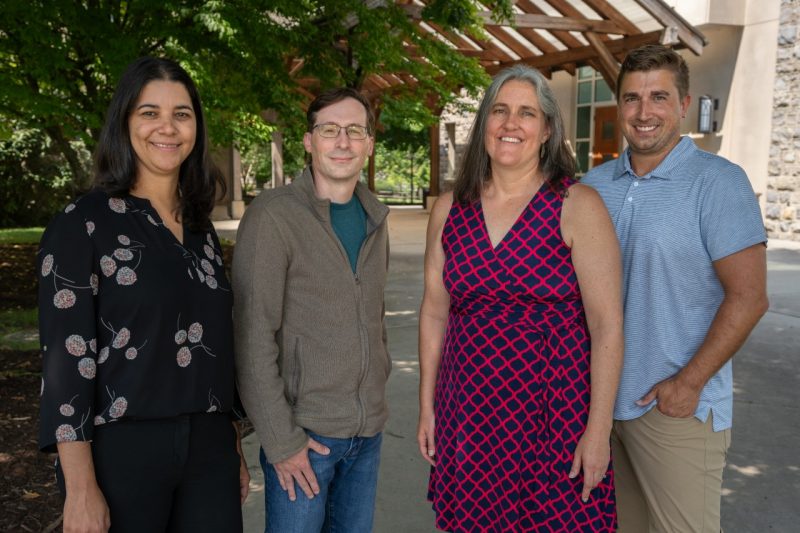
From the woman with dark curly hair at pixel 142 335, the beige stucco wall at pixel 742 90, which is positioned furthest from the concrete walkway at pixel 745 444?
the beige stucco wall at pixel 742 90

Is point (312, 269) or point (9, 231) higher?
point (312, 269)

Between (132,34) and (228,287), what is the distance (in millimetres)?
4529

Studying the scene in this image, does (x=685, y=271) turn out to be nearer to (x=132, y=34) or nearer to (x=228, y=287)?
(x=228, y=287)

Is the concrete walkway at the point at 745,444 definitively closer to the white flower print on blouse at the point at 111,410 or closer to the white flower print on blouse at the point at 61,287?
the white flower print on blouse at the point at 111,410

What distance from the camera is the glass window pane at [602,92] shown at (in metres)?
16.3

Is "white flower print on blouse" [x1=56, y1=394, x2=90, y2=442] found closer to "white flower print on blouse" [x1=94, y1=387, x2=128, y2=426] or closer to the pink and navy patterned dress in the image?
"white flower print on blouse" [x1=94, y1=387, x2=128, y2=426]

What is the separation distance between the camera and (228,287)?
6.58 feet

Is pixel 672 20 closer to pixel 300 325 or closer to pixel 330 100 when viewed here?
pixel 330 100

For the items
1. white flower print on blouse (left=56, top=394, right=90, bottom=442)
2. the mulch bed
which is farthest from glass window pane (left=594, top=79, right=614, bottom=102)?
white flower print on blouse (left=56, top=394, right=90, bottom=442)

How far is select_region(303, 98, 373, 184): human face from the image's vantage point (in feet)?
6.89

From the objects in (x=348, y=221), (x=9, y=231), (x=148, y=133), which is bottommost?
(x=9, y=231)

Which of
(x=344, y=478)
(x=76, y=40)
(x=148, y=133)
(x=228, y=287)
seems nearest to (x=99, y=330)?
(x=228, y=287)

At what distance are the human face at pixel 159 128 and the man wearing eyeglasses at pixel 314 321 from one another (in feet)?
0.92

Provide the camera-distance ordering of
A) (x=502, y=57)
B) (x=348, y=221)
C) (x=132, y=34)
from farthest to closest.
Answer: (x=502, y=57), (x=132, y=34), (x=348, y=221)
